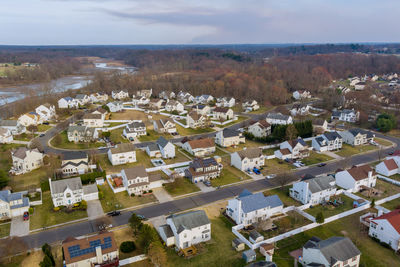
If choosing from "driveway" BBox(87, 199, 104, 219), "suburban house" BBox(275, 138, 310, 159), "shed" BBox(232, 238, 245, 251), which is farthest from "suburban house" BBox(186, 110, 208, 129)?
"shed" BBox(232, 238, 245, 251)

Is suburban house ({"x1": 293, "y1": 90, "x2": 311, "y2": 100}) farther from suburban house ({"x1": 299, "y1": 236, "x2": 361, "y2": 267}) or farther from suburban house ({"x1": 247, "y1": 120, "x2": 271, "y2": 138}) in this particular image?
suburban house ({"x1": 299, "y1": 236, "x2": 361, "y2": 267})

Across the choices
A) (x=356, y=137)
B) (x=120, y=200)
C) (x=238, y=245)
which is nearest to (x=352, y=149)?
(x=356, y=137)

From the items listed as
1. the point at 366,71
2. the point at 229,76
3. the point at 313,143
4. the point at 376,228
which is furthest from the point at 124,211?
the point at 366,71

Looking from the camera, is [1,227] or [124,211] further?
[124,211]

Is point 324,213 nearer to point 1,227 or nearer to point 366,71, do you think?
point 1,227

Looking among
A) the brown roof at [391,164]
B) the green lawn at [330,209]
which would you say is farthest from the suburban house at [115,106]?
the brown roof at [391,164]

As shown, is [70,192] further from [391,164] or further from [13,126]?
[391,164]
